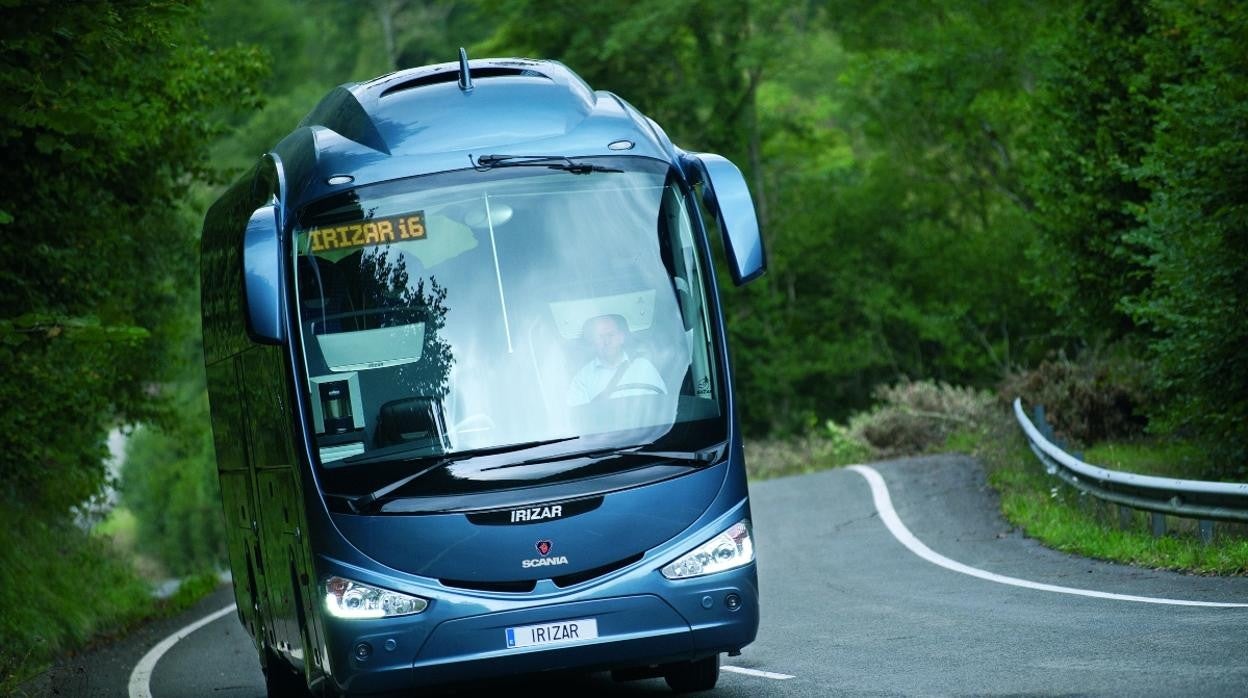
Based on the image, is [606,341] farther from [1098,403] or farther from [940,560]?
[1098,403]

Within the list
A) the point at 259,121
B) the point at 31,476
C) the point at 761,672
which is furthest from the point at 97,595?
the point at 259,121

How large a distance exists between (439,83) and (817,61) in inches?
1608

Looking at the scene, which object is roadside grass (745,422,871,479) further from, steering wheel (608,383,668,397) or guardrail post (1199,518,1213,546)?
steering wheel (608,383,668,397)

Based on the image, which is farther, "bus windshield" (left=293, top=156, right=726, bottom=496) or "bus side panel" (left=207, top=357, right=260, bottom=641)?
"bus side panel" (left=207, top=357, right=260, bottom=641)

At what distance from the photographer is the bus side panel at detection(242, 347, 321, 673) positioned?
926cm

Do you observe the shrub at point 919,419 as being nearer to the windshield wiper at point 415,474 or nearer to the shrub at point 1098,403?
the shrub at point 1098,403

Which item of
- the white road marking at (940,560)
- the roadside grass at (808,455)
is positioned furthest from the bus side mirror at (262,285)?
the roadside grass at (808,455)

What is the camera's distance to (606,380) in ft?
29.5

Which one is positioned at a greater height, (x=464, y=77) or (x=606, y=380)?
(x=464, y=77)

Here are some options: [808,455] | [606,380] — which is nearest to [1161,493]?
[606,380]

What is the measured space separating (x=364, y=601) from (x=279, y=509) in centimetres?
159

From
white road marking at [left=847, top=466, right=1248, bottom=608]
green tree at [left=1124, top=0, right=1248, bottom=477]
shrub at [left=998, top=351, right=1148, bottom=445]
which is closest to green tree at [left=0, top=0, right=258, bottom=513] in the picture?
white road marking at [left=847, top=466, right=1248, bottom=608]

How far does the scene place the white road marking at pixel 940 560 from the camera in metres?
11.3

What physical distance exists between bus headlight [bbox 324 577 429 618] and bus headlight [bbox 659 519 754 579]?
122 cm
